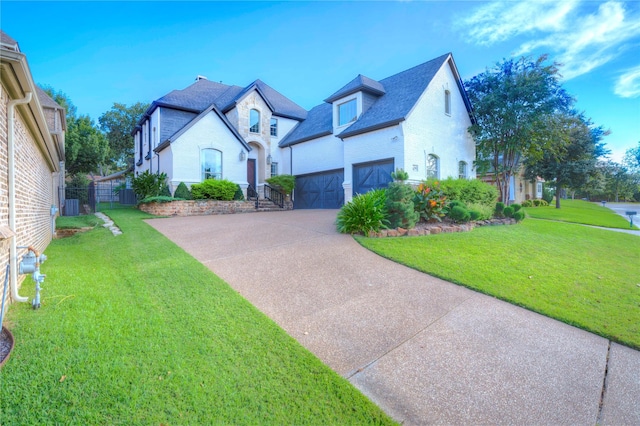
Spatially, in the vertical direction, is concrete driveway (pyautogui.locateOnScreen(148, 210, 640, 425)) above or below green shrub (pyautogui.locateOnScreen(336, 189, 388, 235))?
below

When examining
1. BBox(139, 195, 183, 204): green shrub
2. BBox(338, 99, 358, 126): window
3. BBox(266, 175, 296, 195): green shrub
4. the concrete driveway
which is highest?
BBox(338, 99, 358, 126): window

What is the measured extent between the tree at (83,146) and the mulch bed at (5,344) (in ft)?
68.1

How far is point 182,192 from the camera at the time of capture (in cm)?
1415

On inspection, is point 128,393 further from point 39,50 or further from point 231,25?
point 231,25

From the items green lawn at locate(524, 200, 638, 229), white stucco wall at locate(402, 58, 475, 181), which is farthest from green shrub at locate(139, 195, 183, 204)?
green lawn at locate(524, 200, 638, 229)

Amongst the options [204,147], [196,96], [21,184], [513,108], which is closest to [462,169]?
[513,108]

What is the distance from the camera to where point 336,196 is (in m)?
16.2

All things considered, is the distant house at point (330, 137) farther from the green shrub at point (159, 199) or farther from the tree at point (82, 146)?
the tree at point (82, 146)

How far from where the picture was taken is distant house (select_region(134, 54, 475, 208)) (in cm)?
1348

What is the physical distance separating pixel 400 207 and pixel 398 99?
8219 millimetres

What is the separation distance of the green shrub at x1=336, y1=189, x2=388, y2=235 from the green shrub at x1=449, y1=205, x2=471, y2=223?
7.98 ft

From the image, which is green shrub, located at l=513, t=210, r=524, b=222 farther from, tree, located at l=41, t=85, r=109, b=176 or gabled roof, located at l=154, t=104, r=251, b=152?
tree, located at l=41, t=85, r=109, b=176

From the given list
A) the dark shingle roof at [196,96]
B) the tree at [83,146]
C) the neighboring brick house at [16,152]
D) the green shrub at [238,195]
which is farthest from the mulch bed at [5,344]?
the tree at [83,146]

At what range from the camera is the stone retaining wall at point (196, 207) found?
13078 mm
